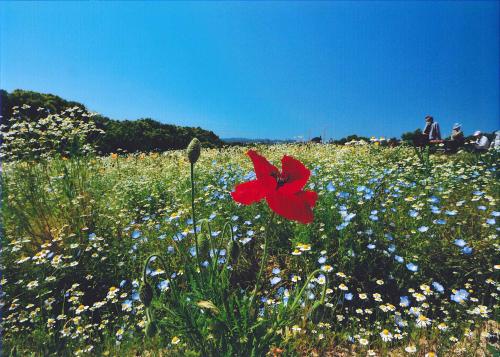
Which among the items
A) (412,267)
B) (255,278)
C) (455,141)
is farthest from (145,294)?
(455,141)

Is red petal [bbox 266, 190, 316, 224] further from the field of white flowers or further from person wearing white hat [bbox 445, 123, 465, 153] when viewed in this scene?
person wearing white hat [bbox 445, 123, 465, 153]

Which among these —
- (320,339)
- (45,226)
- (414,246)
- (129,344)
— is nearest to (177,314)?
(129,344)

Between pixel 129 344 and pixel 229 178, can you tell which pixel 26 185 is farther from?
pixel 129 344

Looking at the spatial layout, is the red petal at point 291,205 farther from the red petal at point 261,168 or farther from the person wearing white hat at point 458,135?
the person wearing white hat at point 458,135

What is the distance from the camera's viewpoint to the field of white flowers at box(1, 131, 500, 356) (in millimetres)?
1378

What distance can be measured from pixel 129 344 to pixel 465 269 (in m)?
2.66

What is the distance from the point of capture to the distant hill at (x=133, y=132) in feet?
52.4

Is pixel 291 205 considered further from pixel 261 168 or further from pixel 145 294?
pixel 145 294

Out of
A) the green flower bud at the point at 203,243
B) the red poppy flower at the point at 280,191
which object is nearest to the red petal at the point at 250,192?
the red poppy flower at the point at 280,191

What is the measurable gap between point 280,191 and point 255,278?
1.88m

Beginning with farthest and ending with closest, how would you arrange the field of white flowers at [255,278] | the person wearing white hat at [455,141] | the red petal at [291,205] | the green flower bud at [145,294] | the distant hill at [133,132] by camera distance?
1. the distant hill at [133,132]
2. the person wearing white hat at [455,141]
3. the field of white flowers at [255,278]
4. the green flower bud at [145,294]
5. the red petal at [291,205]

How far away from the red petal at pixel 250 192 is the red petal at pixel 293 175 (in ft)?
0.21

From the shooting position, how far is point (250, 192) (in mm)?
1006

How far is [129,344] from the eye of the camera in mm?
1887
